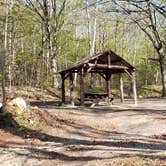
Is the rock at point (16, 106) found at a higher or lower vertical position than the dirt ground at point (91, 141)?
higher

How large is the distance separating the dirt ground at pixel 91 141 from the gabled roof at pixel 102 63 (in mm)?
4929

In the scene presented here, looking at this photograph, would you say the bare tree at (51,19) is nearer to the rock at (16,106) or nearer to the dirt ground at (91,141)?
the dirt ground at (91,141)

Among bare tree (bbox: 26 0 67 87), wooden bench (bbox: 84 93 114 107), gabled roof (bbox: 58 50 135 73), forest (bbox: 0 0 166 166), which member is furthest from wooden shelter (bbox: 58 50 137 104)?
bare tree (bbox: 26 0 67 87)

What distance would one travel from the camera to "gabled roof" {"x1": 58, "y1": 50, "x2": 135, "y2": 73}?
2542 centimetres

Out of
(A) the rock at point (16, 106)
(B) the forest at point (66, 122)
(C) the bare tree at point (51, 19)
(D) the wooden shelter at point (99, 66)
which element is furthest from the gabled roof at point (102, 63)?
(C) the bare tree at point (51, 19)

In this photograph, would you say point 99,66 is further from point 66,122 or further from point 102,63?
point 66,122

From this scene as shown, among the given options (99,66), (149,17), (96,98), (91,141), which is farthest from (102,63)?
(91,141)

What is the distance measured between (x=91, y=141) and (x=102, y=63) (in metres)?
14.2

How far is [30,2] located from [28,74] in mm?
12997

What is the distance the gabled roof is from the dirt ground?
493 cm

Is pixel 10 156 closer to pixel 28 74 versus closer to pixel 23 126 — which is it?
pixel 23 126

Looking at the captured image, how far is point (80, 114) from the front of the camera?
20.8 m

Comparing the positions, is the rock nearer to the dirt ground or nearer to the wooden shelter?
the dirt ground

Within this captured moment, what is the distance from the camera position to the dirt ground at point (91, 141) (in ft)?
34.4
